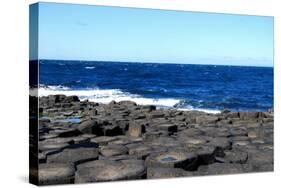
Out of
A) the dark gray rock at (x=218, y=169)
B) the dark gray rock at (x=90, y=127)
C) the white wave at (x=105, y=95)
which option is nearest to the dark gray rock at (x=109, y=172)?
the dark gray rock at (x=90, y=127)

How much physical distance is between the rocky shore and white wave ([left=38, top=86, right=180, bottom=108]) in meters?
0.06

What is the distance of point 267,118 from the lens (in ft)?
25.5

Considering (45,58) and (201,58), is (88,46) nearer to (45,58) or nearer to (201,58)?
(45,58)

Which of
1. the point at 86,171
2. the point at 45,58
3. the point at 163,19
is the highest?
the point at 163,19

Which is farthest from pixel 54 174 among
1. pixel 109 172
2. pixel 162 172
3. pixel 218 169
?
pixel 218 169

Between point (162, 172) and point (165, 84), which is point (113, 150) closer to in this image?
point (162, 172)

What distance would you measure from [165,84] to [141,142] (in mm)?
748

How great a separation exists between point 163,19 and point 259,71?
1.44 m

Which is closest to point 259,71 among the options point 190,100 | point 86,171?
point 190,100

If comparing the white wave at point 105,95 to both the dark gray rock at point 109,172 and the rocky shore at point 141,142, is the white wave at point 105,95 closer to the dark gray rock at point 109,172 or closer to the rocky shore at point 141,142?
the rocky shore at point 141,142

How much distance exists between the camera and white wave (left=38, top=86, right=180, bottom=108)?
6445 mm

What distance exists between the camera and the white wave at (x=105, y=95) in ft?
21.1

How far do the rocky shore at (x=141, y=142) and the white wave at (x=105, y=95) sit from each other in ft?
0.20

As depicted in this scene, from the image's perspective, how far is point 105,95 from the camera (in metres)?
6.79
